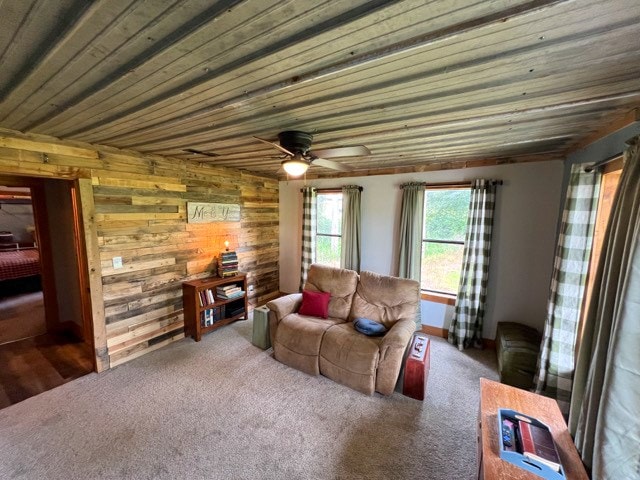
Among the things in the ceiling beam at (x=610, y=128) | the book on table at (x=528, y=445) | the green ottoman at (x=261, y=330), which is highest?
the ceiling beam at (x=610, y=128)

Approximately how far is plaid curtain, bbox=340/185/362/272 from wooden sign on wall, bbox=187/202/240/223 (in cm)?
177

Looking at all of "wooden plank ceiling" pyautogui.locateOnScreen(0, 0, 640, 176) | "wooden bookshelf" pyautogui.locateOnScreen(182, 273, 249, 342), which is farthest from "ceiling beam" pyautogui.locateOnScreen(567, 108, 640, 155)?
"wooden bookshelf" pyautogui.locateOnScreen(182, 273, 249, 342)

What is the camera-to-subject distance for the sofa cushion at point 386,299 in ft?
9.84

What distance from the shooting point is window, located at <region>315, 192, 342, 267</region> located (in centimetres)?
466

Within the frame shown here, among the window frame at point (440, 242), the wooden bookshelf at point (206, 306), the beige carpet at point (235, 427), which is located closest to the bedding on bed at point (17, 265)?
the wooden bookshelf at point (206, 306)

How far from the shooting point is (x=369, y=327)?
9.23ft

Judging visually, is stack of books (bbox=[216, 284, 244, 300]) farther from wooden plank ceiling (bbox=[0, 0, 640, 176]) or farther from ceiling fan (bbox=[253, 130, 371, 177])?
ceiling fan (bbox=[253, 130, 371, 177])

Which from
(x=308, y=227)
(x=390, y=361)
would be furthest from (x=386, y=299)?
(x=308, y=227)

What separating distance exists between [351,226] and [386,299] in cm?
150

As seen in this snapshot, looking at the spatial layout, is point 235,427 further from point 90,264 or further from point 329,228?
point 329,228

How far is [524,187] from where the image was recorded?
3.19 metres

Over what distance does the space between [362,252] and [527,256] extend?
216cm

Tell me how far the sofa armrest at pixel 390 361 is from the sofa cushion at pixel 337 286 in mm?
782

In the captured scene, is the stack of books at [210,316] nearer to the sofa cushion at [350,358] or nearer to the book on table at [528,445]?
the sofa cushion at [350,358]
